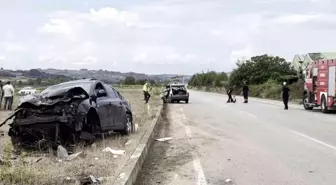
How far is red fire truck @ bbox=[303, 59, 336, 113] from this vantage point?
27359mm

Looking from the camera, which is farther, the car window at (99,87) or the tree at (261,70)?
the tree at (261,70)

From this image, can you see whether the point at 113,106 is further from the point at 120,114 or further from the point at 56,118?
the point at 56,118

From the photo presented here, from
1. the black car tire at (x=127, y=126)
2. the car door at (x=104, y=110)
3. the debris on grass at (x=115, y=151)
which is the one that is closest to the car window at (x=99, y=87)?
the car door at (x=104, y=110)

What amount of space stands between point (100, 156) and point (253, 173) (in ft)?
9.53

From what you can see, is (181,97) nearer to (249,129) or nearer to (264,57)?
(249,129)

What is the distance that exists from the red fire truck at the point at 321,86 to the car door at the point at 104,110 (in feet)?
58.3

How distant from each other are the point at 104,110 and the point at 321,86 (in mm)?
20066

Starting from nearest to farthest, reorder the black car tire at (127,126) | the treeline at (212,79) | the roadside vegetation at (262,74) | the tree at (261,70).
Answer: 1. the black car tire at (127,126)
2. the roadside vegetation at (262,74)
3. the tree at (261,70)
4. the treeline at (212,79)

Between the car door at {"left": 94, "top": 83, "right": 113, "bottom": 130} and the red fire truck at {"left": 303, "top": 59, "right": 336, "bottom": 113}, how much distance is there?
1777 cm

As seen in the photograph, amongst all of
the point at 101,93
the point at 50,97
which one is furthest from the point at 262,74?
the point at 50,97

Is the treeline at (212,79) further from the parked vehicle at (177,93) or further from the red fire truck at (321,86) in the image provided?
the red fire truck at (321,86)

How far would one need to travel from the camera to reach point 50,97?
1077 centimetres

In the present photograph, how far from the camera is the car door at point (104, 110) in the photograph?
11797 mm

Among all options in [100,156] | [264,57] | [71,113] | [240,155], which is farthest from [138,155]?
[264,57]
